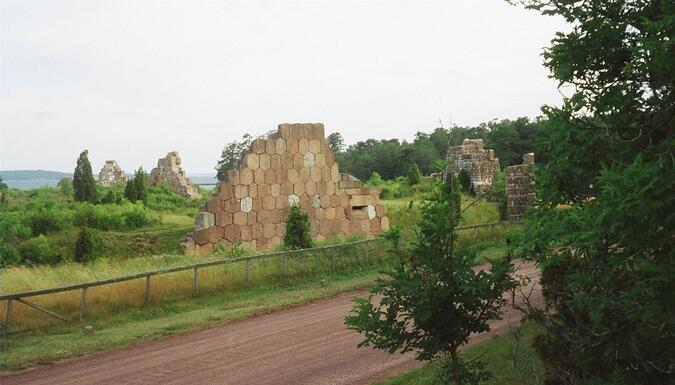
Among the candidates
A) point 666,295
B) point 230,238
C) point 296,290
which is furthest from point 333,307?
point 666,295

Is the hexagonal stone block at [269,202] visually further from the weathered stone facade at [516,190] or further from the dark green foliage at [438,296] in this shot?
the dark green foliage at [438,296]

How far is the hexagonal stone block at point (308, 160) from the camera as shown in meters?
21.8

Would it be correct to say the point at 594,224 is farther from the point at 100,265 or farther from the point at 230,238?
the point at 230,238

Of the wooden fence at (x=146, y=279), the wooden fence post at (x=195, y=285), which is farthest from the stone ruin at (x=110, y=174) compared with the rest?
the wooden fence post at (x=195, y=285)

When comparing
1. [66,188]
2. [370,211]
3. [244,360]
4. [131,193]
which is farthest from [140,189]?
[244,360]

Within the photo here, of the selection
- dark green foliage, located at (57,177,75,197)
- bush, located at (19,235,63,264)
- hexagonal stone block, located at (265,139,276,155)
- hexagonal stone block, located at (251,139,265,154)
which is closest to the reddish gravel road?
hexagonal stone block, located at (251,139,265,154)

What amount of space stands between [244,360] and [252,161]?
11.2m

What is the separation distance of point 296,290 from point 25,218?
12315 millimetres

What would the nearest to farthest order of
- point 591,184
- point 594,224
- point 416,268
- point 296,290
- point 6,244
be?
point 594,224 → point 591,184 → point 416,268 → point 296,290 → point 6,244

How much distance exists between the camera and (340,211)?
22578mm

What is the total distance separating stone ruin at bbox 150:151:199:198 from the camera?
42728 millimetres

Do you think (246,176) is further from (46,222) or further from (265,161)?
(46,222)

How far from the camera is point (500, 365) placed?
855cm

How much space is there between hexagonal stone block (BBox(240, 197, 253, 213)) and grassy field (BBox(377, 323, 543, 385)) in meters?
11.8
